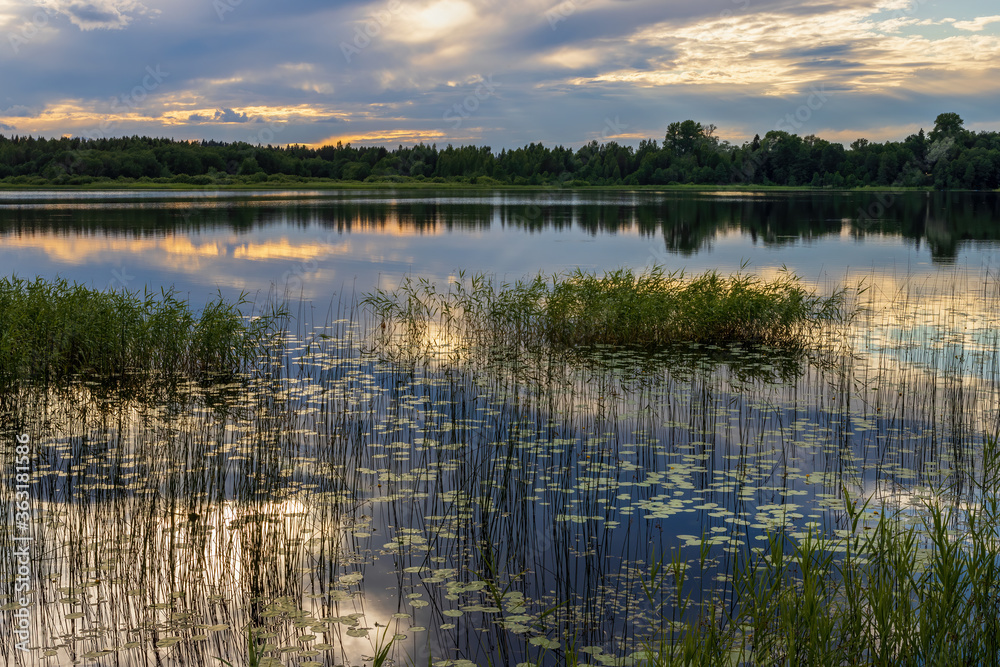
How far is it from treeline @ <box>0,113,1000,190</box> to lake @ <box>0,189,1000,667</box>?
364ft

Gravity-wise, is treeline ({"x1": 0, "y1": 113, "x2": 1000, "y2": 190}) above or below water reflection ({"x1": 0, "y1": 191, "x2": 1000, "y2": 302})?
above

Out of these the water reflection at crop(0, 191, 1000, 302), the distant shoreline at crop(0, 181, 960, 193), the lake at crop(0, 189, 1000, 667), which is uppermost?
the distant shoreline at crop(0, 181, 960, 193)

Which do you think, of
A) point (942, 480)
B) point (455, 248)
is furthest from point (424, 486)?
A: point (455, 248)

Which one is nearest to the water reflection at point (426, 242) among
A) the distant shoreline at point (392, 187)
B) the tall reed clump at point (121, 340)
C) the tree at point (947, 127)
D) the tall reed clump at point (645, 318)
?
the tall reed clump at point (645, 318)

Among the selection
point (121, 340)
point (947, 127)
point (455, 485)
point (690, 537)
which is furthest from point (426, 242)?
point (947, 127)

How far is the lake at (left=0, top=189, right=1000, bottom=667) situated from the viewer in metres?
5.06

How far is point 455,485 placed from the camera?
24.5 ft

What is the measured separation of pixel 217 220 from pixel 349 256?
19.9m

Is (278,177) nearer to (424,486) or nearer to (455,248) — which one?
(455,248)

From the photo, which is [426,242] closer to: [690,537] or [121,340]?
[121,340]

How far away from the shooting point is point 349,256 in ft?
106

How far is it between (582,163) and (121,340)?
141016 mm

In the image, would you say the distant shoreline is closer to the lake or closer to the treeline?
the treeline

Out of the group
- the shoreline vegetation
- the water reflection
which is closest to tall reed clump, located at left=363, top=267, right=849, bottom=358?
the shoreline vegetation
